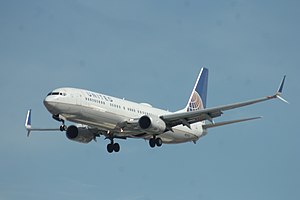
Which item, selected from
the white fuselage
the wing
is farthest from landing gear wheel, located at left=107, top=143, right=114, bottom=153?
the wing

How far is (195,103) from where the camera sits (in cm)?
8875

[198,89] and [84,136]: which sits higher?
[198,89]

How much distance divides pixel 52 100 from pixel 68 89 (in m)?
2.11

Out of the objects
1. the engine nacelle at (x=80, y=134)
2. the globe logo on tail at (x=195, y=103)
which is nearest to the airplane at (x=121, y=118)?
the engine nacelle at (x=80, y=134)

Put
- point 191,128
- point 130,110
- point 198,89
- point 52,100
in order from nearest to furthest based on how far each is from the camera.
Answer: point 52,100 → point 130,110 → point 191,128 → point 198,89

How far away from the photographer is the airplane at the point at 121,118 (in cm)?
7094

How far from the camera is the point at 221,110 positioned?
7406cm

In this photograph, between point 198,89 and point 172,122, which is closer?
point 172,122

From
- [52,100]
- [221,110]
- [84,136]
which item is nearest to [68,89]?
[52,100]

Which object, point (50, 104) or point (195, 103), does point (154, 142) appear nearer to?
point (50, 104)

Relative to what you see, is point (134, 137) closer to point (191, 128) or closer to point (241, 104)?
point (191, 128)

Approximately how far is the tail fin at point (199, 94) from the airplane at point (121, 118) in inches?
180

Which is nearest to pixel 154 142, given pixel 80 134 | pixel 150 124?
pixel 150 124

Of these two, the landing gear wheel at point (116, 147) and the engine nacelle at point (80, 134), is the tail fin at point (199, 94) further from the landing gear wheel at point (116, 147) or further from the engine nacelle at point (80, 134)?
the engine nacelle at point (80, 134)
